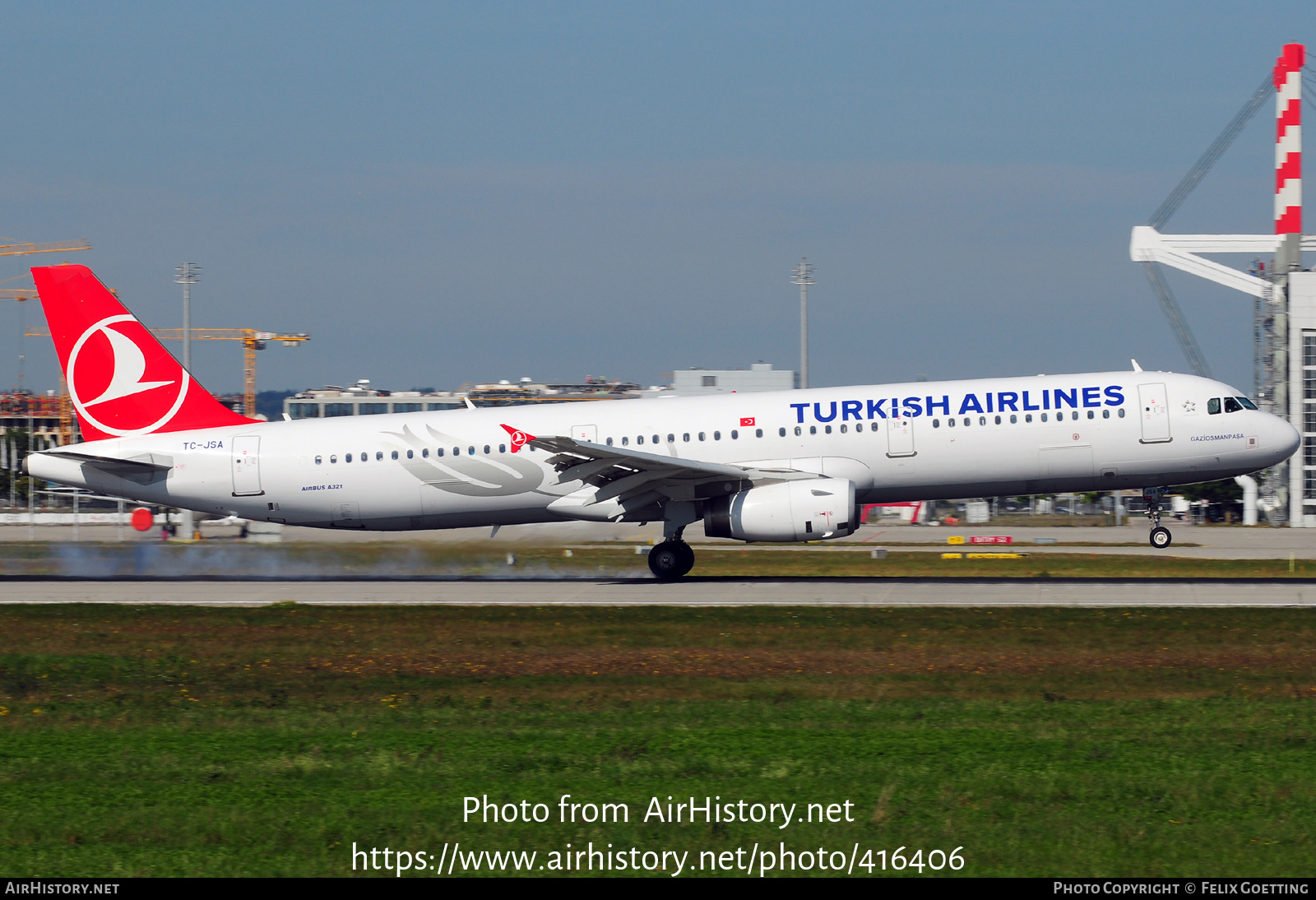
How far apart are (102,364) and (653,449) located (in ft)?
45.2

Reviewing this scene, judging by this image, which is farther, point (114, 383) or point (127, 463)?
point (114, 383)

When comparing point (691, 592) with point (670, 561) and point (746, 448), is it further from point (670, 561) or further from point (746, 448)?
point (746, 448)

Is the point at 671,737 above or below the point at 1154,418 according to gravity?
below

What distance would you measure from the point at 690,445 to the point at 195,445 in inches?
477

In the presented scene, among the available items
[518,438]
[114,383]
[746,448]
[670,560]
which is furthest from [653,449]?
[114,383]

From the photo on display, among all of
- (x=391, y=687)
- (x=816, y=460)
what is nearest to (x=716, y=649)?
(x=391, y=687)

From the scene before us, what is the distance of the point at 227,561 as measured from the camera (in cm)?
3712

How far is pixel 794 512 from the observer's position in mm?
27953

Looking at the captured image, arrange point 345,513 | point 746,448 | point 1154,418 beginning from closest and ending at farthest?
point 1154,418, point 746,448, point 345,513

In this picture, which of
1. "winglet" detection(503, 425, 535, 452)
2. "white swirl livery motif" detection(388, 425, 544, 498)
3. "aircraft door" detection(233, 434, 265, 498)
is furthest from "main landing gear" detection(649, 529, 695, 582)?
"aircraft door" detection(233, 434, 265, 498)

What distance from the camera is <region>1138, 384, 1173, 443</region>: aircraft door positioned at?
28.7 metres

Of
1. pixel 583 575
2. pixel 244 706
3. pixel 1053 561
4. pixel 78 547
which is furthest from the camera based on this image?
pixel 78 547

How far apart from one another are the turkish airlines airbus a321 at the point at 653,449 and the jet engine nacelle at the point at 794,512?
4 cm
